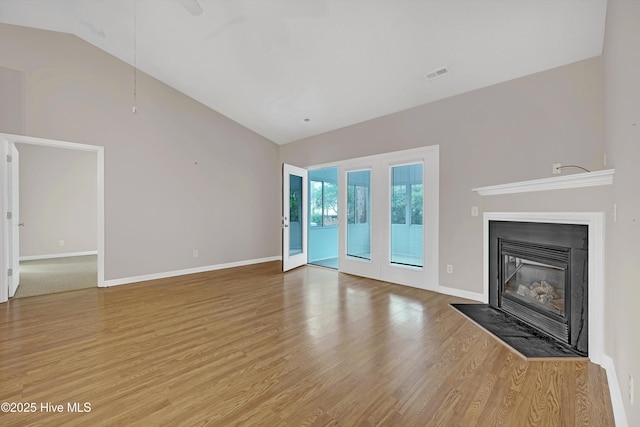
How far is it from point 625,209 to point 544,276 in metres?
1.40

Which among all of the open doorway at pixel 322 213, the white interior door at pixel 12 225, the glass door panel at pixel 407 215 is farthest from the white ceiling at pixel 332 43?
the white interior door at pixel 12 225

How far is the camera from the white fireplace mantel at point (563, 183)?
2061mm

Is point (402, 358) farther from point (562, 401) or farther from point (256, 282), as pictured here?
A: point (256, 282)

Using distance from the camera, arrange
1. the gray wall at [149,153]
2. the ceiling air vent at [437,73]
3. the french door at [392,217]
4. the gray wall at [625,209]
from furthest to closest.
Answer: the french door at [392,217] → the gray wall at [149,153] → the ceiling air vent at [437,73] → the gray wall at [625,209]

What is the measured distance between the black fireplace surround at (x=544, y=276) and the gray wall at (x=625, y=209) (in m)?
0.24

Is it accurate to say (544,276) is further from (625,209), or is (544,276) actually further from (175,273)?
(175,273)

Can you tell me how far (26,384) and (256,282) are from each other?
294cm

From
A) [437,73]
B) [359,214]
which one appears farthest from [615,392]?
[359,214]

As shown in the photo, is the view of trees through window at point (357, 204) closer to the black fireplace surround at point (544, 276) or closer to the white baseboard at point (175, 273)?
the black fireplace surround at point (544, 276)

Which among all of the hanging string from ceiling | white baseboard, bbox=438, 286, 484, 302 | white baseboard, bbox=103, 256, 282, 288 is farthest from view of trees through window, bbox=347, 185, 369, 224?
the hanging string from ceiling

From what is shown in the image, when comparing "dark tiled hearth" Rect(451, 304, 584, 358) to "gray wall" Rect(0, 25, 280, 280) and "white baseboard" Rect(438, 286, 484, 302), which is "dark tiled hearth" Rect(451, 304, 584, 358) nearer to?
"white baseboard" Rect(438, 286, 484, 302)

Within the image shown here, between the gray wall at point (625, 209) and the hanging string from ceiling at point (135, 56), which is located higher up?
the hanging string from ceiling at point (135, 56)

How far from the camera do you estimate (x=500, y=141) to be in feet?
11.3

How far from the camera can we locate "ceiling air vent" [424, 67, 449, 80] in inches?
132
